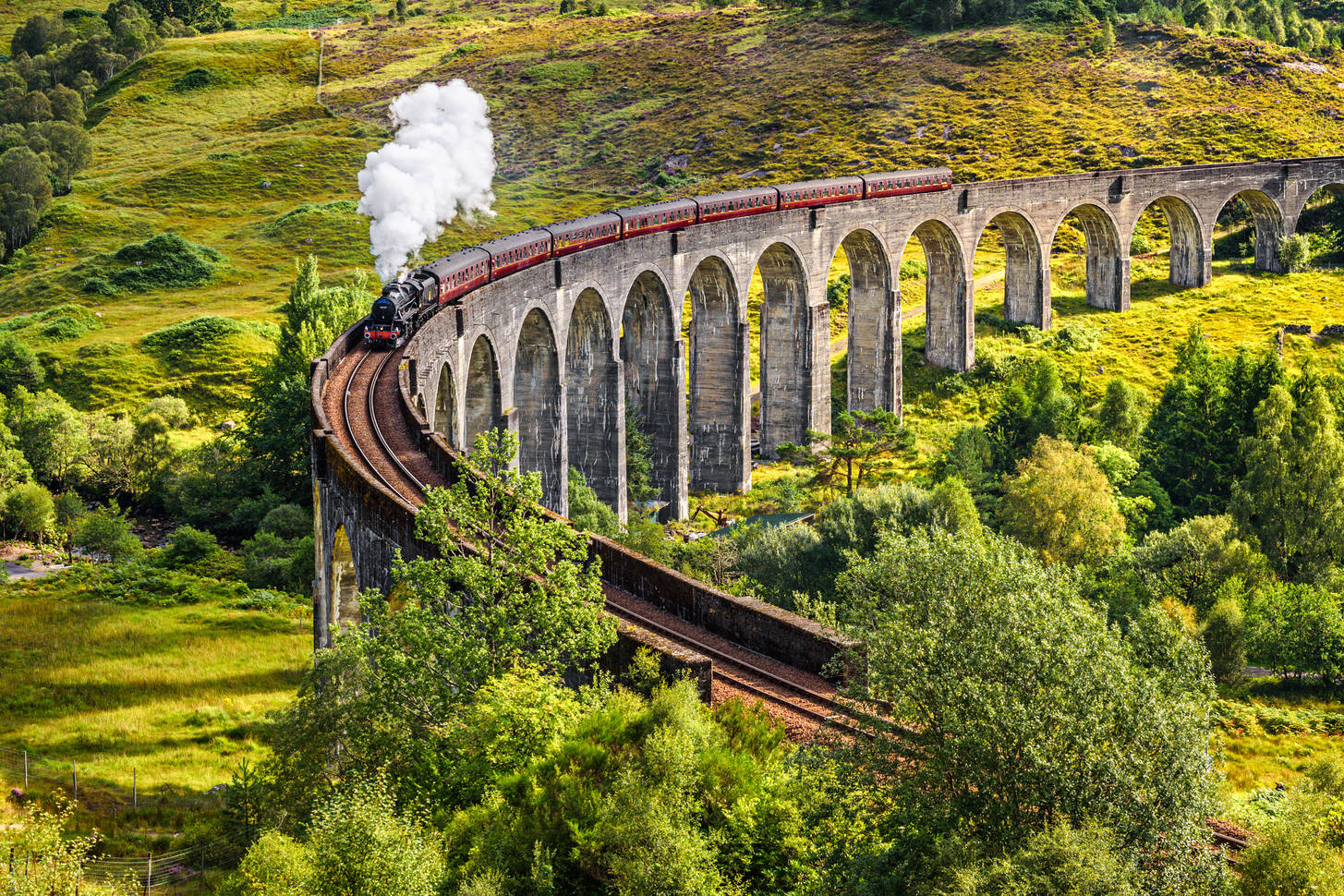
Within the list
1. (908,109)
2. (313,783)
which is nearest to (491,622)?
(313,783)

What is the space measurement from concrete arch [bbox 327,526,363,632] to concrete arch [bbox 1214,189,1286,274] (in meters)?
71.4

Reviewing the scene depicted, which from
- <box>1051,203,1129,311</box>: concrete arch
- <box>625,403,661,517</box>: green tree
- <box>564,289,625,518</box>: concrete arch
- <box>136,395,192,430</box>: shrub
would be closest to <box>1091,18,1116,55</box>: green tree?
<box>1051,203,1129,311</box>: concrete arch

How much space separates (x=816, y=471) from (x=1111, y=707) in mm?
44395

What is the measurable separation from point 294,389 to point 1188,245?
195 feet

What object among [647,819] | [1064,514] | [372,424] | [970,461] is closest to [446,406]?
[372,424]

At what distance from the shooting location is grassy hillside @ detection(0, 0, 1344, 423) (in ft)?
335

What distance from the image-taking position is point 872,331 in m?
71.1

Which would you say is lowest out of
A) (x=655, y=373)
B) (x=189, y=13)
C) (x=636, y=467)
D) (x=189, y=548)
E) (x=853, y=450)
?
(x=189, y=548)

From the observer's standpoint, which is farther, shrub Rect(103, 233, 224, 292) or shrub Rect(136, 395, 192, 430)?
shrub Rect(103, 233, 224, 292)

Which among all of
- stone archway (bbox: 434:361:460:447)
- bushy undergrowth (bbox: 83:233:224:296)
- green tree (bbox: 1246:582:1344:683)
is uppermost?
stone archway (bbox: 434:361:460:447)

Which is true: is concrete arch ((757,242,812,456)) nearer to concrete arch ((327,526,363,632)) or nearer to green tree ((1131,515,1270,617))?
green tree ((1131,515,1270,617))

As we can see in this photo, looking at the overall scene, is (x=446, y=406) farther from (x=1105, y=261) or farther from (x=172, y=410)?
(x=1105, y=261)

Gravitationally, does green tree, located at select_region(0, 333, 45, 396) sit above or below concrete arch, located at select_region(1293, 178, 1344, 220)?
below

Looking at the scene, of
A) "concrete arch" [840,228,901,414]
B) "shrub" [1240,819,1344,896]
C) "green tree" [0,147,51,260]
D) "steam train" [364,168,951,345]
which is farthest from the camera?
"green tree" [0,147,51,260]
